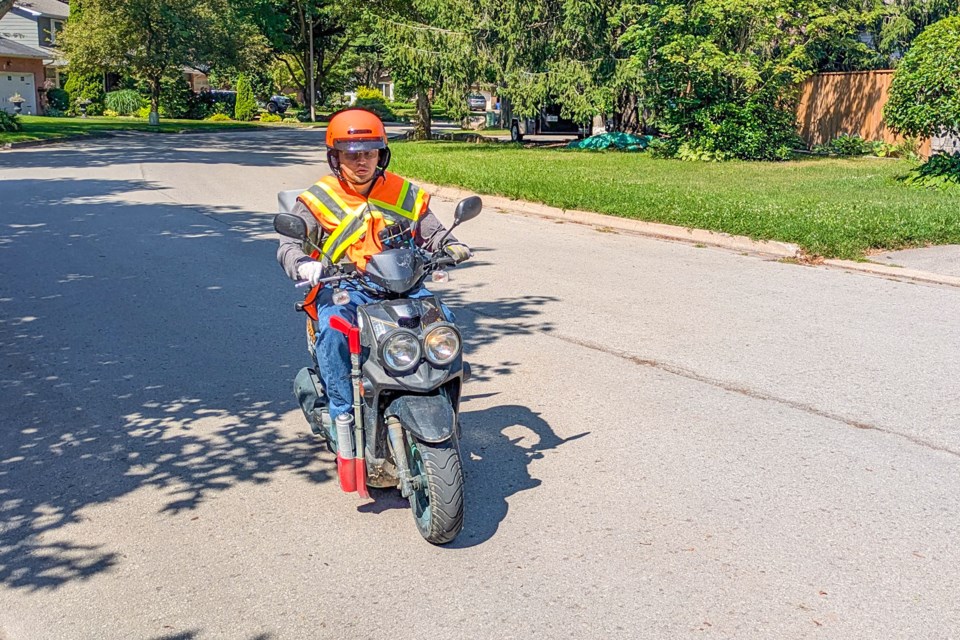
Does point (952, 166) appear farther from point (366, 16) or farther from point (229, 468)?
point (366, 16)

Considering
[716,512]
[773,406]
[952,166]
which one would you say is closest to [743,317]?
[773,406]

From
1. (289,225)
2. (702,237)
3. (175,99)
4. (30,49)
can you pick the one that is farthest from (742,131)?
(30,49)

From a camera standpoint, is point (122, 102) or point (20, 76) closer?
point (20, 76)

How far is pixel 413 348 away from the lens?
4168 millimetres

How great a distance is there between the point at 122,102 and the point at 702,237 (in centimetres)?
5039

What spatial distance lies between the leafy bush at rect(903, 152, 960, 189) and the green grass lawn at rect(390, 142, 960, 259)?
35 centimetres

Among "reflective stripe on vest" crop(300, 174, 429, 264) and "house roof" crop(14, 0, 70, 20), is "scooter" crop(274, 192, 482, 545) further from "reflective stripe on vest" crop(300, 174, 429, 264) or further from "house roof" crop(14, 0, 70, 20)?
"house roof" crop(14, 0, 70, 20)

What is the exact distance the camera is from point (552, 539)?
4.40 metres

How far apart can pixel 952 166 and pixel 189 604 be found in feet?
52.4

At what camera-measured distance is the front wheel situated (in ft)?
13.6

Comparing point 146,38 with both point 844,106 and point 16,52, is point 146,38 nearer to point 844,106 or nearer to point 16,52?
point 16,52

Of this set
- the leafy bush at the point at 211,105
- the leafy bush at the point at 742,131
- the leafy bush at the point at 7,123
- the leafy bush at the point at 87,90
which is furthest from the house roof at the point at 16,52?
the leafy bush at the point at 742,131

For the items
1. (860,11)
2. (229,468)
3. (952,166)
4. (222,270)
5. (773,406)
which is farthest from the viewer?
(860,11)

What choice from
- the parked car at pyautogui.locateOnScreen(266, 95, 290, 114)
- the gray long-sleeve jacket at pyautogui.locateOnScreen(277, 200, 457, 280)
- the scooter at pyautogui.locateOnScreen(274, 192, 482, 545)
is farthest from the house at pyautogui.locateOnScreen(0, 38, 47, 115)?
the scooter at pyautogui.locateOnScreen(274, 192, 482, 545)
